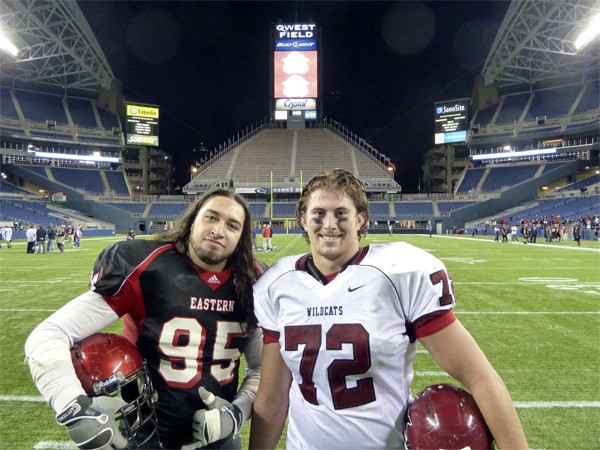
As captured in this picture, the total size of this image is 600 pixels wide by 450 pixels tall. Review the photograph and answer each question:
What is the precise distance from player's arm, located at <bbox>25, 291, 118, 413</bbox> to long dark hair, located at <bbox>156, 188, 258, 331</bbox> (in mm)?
545

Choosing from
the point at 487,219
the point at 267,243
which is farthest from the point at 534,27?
the point at 267,243

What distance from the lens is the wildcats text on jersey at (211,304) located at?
1.88 m

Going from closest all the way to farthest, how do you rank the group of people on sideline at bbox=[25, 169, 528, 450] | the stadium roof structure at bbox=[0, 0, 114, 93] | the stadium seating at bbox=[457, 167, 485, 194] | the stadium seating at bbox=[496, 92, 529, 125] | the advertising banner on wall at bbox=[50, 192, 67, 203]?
the group of people on sideline at bbox=[25, 169, 528, 450] < the stadium roof structure at bbox=[0, 0, 114, 93] < the advertising banner on wall at bbox=[50, 192, 67, 203] < the stadium seating at bbox=[457, 167, 485, 194] < the stadium seating at bbox=[496, 92, 529, 125]

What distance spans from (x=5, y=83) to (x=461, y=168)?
2183 inches

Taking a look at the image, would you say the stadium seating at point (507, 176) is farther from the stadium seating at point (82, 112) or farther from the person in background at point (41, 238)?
the stadium seating at point (82, 112)

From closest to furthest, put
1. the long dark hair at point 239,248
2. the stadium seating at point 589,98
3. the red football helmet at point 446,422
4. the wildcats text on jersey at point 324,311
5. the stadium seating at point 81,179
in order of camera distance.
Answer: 1. the red football helmet at point 446,422
2. the wildcats text on jersey at point 324,311
3. the long dark hair at point 239,248
4. the stadium seating at point 589,98
5. the stadium seating at point 81,179

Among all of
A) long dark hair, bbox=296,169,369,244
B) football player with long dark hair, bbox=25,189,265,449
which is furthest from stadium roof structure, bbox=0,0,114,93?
long dark hair, bbox=296,169,369,244

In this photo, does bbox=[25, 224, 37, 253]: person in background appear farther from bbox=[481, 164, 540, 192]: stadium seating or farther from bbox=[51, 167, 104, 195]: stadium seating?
bbox=[481, 164, 540, 192]: stadium seating

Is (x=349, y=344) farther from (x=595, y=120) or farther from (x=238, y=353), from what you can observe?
(x=595, y=120)

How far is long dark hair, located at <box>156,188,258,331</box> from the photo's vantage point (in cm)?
193

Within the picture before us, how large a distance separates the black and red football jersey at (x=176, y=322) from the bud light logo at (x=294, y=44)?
42.6 metres

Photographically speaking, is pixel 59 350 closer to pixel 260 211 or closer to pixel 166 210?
pixel 260 211

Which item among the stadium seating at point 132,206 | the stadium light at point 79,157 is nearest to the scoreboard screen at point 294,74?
the stadium seating at point 132,206

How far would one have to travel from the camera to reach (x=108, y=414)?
1451 millimetres
